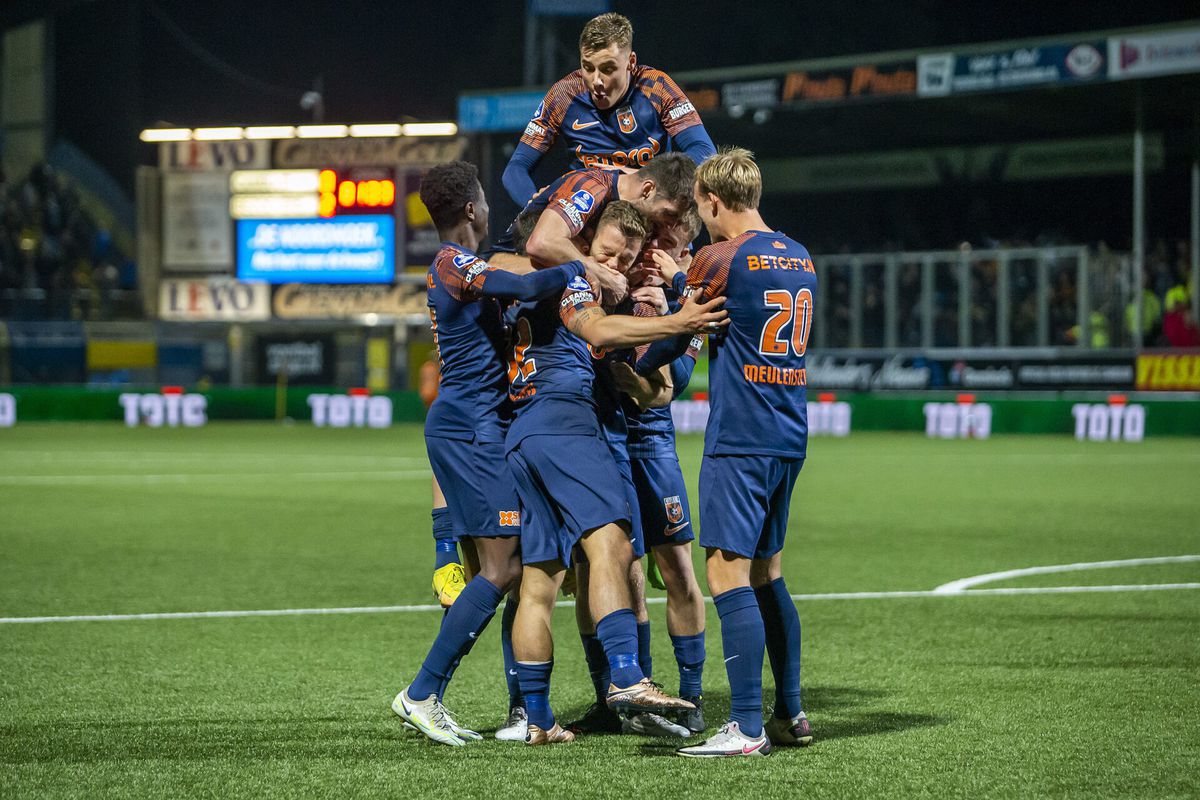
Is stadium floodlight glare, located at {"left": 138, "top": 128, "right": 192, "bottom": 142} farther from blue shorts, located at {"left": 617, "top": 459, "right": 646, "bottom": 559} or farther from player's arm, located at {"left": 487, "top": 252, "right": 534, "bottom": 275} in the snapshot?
blue shorts, located at {"left": 617, "top": 459, "right": 646, "bottom": 559}

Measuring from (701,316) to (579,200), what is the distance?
37.5 inches

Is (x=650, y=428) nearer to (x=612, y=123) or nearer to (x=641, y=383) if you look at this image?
(x=641, y=383)

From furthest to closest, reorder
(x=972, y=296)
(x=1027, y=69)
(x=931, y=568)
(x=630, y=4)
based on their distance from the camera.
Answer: (x=630, y=4) < (x=972, y=296) < (x=1027, y=69) < (x=931, y=568)

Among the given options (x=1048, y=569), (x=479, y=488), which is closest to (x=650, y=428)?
(x=479, y=488)

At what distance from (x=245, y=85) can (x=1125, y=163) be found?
25634 millimetres

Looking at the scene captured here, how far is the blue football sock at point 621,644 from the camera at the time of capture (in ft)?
18.8

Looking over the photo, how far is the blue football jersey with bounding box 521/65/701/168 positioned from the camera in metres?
7.52

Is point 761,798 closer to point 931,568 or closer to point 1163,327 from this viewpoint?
point 931,568

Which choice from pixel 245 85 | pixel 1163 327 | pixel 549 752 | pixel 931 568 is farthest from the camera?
pixel 245 85

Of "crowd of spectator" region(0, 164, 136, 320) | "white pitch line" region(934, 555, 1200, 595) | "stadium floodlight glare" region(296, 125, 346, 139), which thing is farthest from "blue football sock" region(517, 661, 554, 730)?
"crowd of spectator" region(0, 164, 136, 320)

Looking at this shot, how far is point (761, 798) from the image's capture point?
505 centimetres

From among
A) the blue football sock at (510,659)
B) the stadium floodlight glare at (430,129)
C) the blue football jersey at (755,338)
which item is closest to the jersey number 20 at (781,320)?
the blue football jersey at (755,338)

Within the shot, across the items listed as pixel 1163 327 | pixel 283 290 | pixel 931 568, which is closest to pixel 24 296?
pixel 283 290

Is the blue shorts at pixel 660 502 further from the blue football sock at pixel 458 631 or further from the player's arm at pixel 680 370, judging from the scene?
the blue football sock at pixel 458 631
